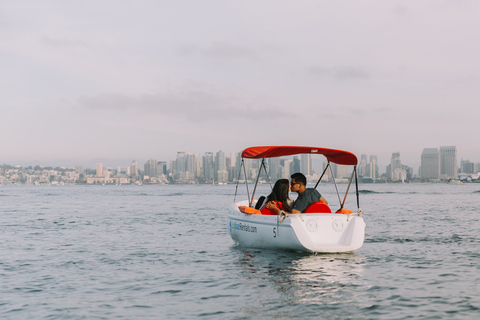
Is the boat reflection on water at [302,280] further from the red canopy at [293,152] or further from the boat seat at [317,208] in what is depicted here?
the red canopy at [293,152]

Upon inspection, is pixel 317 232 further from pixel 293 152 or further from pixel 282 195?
pixel 293 152

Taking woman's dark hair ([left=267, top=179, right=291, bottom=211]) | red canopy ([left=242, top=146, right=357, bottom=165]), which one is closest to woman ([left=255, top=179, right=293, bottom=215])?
woman's dark hair ([left=267, top=179, right=291, bottom=211])

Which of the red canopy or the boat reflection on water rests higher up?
the red canopy

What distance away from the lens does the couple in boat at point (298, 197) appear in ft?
46.0

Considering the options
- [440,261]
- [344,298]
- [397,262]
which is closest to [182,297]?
[344,298]

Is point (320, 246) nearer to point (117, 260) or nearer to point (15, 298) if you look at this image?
point (117, 260)

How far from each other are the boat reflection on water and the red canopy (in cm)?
300

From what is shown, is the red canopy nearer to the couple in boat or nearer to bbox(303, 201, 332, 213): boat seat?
the couple in boat

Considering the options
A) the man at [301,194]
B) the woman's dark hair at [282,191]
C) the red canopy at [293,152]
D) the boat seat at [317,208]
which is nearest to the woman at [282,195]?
the woman's dark hair at [282,191]

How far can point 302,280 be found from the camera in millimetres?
10969

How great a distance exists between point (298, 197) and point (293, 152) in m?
2.22

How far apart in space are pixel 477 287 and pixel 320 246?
4.02 m

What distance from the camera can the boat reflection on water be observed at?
8.83 meters

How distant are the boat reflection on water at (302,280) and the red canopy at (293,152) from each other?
3.00 m
